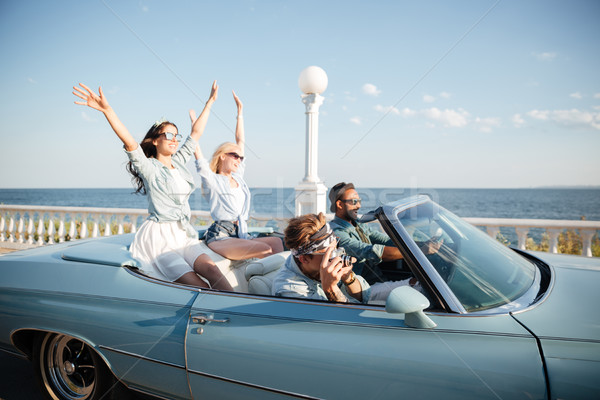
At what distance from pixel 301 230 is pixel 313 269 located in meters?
0.22

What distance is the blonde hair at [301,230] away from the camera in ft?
6.09

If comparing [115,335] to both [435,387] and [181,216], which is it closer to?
[181,216]

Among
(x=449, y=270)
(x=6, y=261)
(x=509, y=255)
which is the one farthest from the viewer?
(x=6, y=261)

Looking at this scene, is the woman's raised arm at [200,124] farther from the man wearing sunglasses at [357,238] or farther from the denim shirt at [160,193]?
the man wearing sunglasses at [357,238]

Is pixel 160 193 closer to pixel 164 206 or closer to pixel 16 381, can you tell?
pixel 164 206

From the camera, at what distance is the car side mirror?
1.35 metres

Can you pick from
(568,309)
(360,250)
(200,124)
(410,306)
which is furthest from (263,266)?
(200,124)

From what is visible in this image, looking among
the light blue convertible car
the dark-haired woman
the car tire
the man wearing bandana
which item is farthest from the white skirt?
the man wearing bandana

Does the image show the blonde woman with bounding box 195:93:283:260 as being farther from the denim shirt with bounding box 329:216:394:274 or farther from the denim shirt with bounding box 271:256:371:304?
the denim shirt with bounding box 271:256:371:304

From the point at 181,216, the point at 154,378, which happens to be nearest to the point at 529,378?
the point at 154,378

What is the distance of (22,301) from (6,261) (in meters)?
0.41

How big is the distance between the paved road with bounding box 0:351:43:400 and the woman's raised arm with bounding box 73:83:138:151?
76.5 inches

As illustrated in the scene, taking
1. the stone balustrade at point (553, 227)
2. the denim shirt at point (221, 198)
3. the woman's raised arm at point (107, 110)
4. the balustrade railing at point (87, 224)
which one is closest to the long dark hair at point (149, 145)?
the woman's raised arm at point (107, 110)

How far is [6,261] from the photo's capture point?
2254 millimetres
